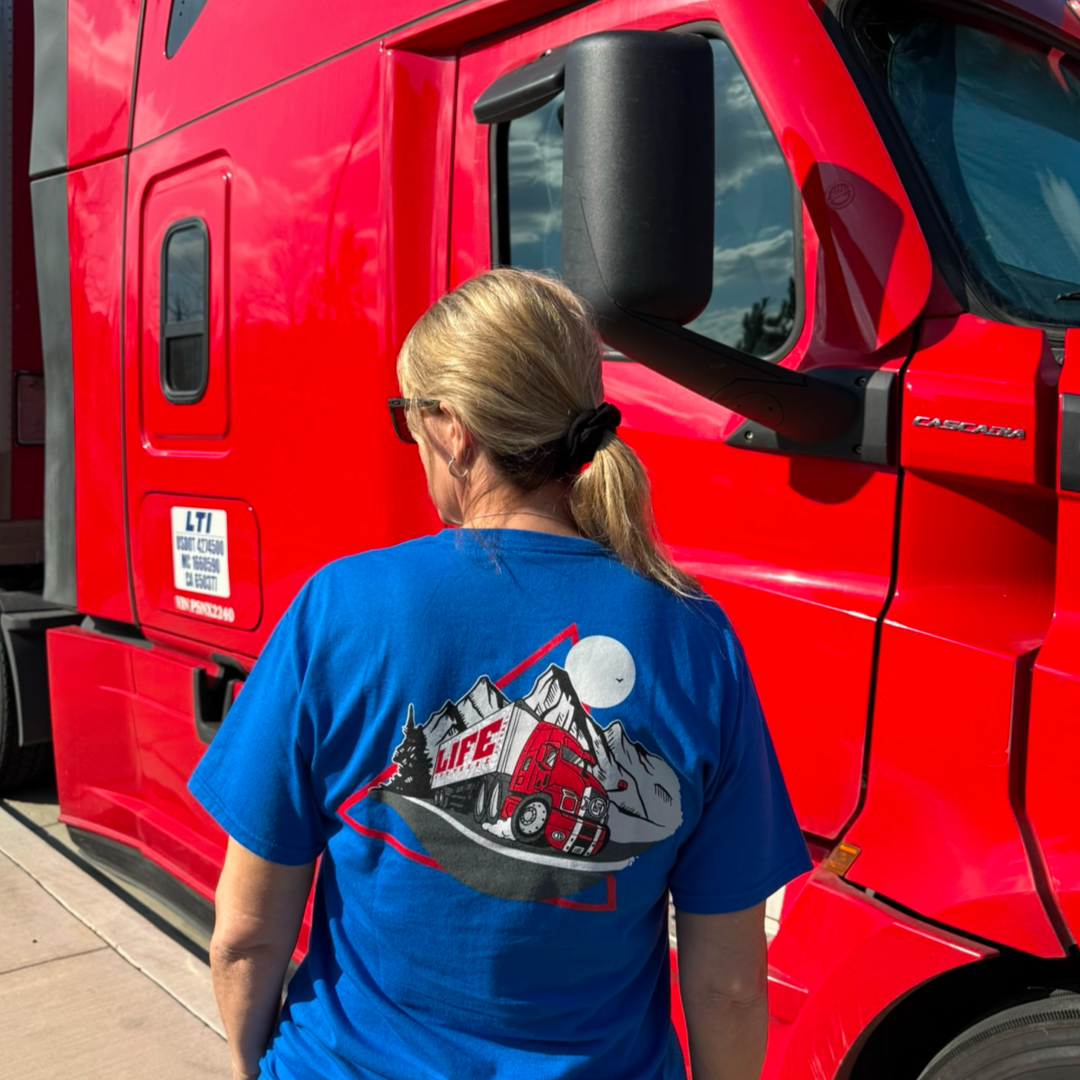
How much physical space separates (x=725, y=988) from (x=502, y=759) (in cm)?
41

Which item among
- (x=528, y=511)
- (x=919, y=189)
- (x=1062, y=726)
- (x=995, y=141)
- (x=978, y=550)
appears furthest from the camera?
(x=995, y=141)

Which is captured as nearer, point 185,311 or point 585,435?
point 585,435

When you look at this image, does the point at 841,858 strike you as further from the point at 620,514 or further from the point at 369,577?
the point at 369,577

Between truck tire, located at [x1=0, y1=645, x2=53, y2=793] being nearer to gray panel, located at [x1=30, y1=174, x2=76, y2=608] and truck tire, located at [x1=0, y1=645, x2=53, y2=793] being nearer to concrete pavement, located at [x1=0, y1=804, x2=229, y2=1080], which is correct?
concrete pavement, located at [x1=0, y1=804, x2=229, y2=1080]

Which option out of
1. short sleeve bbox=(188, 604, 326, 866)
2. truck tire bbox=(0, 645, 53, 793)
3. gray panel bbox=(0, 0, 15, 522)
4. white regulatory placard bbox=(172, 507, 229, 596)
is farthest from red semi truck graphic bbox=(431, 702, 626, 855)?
gray panel bbox=(0, 0, 15, 522)

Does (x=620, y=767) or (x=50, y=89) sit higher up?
(x=50, y=89)

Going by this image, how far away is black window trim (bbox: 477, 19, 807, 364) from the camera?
2078mm

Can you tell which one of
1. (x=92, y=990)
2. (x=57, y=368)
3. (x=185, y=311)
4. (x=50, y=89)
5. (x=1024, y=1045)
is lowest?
(x=92, y=990)

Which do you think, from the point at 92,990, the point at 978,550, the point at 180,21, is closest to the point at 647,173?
the point at 978,550

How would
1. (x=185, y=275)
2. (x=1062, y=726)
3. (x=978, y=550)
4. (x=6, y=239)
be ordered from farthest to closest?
(x=6, y=239), (x=185, y=275), (x=978, y=550), (x=1062, y=726)

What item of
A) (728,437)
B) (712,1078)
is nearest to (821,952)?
(712,1078)

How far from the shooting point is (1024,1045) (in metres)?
1.79

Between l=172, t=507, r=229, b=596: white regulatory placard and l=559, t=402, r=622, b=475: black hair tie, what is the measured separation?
2140mm

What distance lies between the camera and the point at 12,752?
510 centimetres
